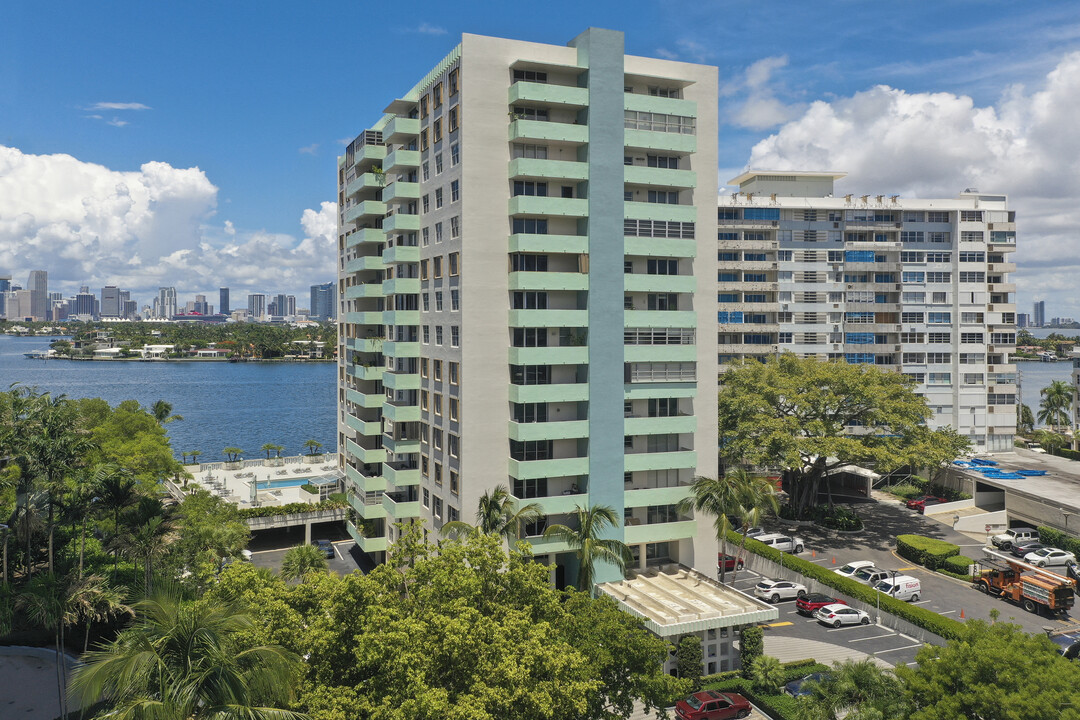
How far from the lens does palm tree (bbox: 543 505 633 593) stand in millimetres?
49000

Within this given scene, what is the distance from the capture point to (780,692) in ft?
151

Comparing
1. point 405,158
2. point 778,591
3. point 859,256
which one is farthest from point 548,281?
point 859,256

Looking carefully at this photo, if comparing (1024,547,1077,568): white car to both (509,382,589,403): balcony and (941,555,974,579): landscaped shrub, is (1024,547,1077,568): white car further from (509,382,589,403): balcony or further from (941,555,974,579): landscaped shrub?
(509,382,589,403): balcony

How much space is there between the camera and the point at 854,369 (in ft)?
269

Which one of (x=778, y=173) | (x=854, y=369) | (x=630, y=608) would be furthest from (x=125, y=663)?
(x=778, y=173)

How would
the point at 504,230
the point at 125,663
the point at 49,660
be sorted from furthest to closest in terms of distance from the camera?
the point at 504,230
the point at 49,660
the point at 125,663

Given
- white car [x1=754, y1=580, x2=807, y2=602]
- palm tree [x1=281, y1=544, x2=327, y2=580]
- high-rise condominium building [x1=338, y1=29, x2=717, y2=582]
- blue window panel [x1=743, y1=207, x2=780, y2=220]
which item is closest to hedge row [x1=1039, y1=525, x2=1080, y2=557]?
white car [x1=754, y1=580, x2=807, y2=602]

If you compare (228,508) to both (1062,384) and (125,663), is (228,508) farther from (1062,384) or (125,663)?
(1062,384)

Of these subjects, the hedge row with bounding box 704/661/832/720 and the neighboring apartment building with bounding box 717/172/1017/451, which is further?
the neighboring apartment building with bounding box 717/172/1017/451

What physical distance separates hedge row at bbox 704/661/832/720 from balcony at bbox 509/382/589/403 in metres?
21.2

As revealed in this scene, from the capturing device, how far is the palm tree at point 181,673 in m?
20.0

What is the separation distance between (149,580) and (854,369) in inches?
2764

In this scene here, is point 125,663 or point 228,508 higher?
point 125,663

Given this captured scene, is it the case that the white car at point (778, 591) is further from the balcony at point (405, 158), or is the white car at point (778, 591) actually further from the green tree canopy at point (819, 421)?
the balcony at point (405, 158)
